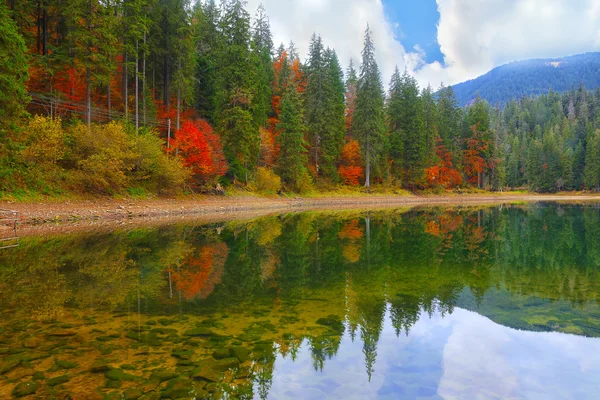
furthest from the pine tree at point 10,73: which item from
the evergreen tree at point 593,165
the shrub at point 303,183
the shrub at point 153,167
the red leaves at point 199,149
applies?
the evergreen tree at point 593,165

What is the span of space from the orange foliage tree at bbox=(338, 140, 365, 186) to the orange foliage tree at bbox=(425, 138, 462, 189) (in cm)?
1425

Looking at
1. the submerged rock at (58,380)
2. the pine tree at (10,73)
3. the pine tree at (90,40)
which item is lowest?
the submerged rock at (58,380)

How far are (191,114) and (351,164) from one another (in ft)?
79.3

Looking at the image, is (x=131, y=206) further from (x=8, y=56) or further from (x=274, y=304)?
(x=274, y=304)

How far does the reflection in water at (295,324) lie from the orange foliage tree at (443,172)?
49.6 meters

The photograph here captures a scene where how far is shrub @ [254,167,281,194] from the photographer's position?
138 ft

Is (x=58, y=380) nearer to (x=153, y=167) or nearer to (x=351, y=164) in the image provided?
(x=153, y=167)

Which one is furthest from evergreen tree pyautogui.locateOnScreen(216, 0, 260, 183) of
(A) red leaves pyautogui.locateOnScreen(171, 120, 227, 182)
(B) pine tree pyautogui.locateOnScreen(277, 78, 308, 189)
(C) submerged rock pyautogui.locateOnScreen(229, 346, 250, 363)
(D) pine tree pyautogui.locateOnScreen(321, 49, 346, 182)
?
(C) submerged rock pyautogui.locateOnScreen(229, 346, 250, 363)

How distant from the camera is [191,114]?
42812 mm

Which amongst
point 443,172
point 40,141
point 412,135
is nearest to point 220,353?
point 40,141

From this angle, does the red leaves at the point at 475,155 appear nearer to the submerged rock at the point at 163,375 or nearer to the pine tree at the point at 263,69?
the pine tree at the point at 263,69

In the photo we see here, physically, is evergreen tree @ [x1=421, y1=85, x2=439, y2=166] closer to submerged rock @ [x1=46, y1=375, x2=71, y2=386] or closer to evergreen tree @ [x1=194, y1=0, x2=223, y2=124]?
evergreen tree @ [x1=194, y1=0, x2=223, y2=124]

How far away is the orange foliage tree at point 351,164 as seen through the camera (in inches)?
2148

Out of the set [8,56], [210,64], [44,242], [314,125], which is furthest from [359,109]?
[44,242]
